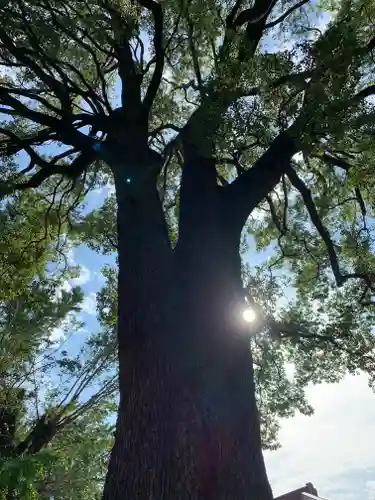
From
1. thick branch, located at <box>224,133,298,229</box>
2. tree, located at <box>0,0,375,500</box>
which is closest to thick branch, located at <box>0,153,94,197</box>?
tree, located at <box>0,0,375,500</box>

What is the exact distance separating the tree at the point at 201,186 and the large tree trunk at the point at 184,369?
12 millimetres

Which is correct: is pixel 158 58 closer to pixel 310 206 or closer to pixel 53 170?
pixel 53 170

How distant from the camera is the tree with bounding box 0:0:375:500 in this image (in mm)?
3326

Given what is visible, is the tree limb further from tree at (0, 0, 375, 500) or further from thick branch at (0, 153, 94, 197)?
thick branch at (0, 153, 94, 197)

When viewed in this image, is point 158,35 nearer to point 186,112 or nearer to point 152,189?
point 152,189

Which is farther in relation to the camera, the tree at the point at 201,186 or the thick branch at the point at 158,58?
the thick branch at the point at 158,58

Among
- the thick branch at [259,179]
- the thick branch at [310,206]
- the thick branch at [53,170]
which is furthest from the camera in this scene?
the thick branch at [53,170]

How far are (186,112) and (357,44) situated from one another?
453cm

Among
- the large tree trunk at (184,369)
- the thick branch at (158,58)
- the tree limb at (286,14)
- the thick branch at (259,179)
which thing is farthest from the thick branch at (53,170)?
the tree limb at (286,14)

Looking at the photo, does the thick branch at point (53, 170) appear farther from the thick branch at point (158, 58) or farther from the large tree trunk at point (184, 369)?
the large tree trunk at point (184, 369)

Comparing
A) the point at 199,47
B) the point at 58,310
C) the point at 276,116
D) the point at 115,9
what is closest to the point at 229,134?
the point at 276,116

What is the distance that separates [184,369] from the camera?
11.7ft

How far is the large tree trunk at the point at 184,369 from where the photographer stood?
124 inches

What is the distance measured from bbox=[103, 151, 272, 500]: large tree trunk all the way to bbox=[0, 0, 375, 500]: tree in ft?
0.04
